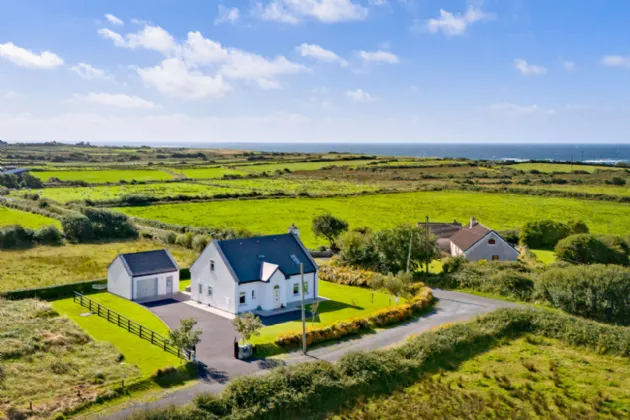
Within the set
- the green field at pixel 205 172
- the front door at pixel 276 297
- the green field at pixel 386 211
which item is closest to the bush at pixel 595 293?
the front door at pixel 276 297

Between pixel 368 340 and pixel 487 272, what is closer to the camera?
pixel 368 340

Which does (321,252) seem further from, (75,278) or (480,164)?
(480,164)

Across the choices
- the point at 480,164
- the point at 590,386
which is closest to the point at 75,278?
the point at 590,386

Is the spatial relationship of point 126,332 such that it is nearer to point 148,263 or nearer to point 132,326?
point 132,326

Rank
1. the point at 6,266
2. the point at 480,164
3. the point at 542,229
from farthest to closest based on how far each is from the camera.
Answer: the point at 480,164, the point at 542,229, the point at 6,266

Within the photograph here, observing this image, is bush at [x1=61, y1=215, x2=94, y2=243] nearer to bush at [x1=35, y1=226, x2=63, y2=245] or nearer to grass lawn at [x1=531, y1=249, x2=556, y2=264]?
bush at [x1=35, y1=226, x2=63, y2=245]
